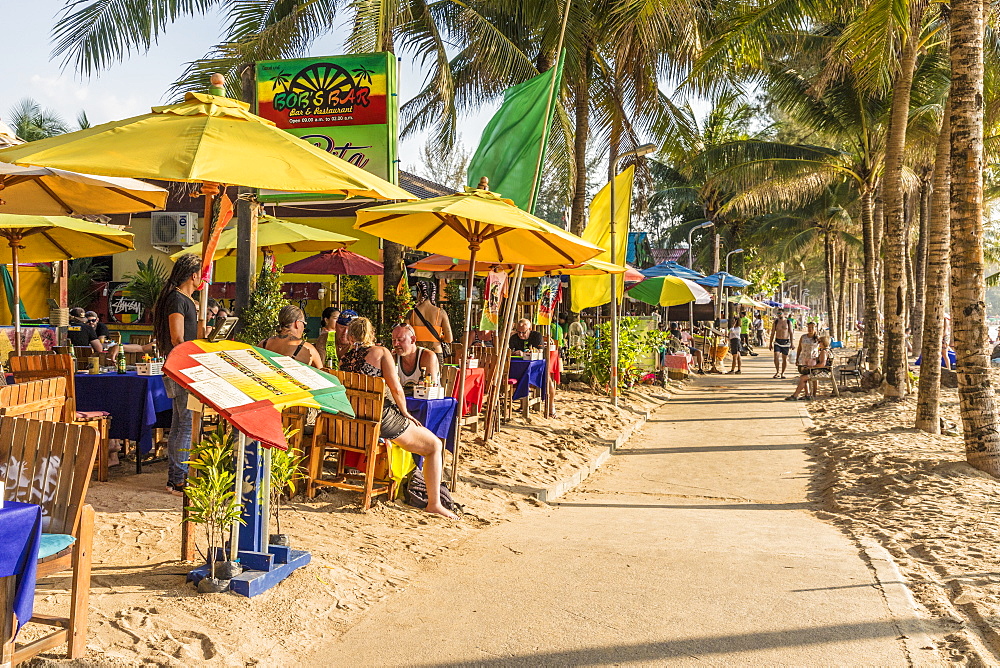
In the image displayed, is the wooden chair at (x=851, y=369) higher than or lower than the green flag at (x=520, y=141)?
lower

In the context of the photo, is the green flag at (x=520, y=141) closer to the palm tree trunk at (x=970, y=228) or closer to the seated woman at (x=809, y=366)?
the palm tree trunk at (x=970, y=228)

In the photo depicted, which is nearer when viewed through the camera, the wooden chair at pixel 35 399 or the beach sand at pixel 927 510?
the beach sand at pixel 927 510

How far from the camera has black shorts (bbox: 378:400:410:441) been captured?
6.59 metres

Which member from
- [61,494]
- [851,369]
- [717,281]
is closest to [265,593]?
[61,494]

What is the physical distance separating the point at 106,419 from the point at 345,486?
2.19m

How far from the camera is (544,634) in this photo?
14.0ft

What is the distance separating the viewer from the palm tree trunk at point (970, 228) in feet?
29.2

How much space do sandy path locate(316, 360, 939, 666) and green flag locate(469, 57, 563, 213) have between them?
3720mm

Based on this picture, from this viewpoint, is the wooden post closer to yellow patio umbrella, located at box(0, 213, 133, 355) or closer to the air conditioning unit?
yellow patio umbrella, located at box(0, 213, 133, 355)

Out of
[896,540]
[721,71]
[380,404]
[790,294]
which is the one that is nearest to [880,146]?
[721,71]

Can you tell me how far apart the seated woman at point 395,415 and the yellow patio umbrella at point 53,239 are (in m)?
3.45

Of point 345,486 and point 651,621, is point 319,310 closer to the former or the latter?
point 345,486

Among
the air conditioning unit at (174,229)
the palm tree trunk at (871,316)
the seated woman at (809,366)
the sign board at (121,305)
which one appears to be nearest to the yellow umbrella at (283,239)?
the air conditioning unit at (174,229)

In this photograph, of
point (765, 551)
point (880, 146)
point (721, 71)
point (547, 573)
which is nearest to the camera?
point (547, 573)
